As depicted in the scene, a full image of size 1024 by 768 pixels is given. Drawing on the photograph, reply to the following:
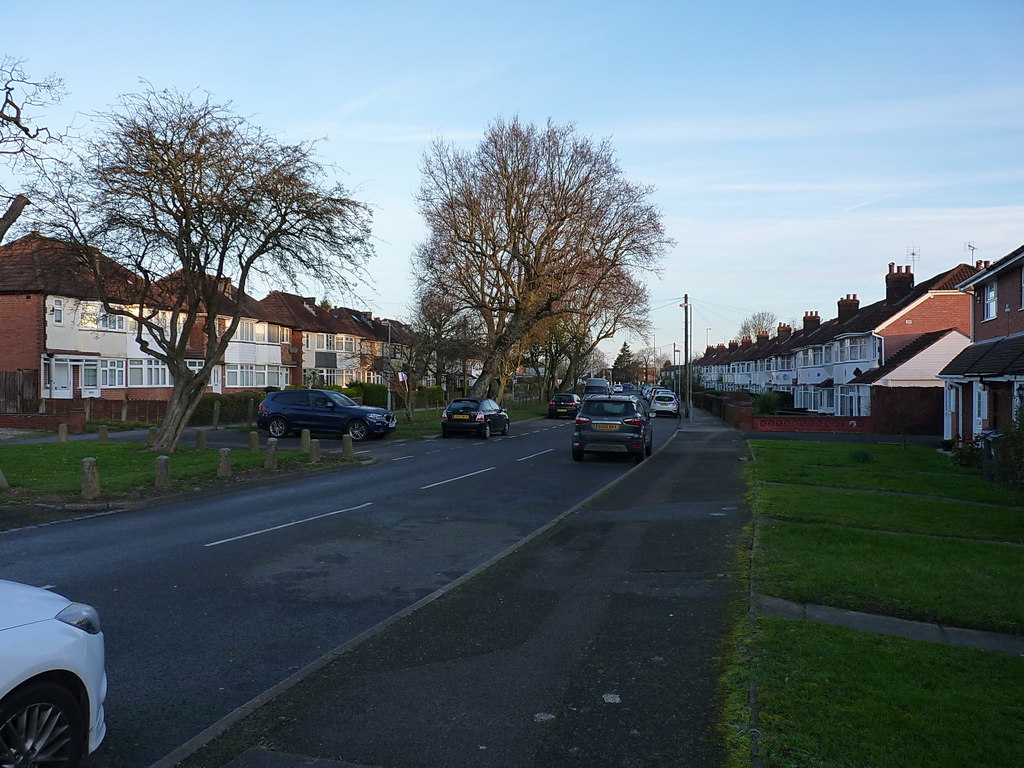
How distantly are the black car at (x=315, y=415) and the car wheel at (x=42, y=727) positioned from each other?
24222 mm

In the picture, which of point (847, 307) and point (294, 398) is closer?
point (294, 398)

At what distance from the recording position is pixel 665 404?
51812 millimetres

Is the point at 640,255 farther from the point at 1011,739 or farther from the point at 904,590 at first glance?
the point at 1011,739

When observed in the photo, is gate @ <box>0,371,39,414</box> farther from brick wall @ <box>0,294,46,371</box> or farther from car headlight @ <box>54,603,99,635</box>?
car headlight @ <box>54,603,99,635</box>

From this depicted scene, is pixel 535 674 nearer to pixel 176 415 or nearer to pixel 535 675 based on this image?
pixel 535 675

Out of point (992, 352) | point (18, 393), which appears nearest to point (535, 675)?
point (992, 352)

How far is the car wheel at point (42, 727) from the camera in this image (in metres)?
3.46

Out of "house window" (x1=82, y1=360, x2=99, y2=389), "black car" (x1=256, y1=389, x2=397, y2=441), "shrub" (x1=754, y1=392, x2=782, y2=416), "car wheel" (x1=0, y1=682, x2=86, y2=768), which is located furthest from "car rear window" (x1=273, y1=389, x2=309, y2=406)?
"shrub" (x1=754, y1=392, x2=782, y2=416)

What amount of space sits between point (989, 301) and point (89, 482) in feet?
80.5

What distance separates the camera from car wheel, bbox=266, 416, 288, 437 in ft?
91.3

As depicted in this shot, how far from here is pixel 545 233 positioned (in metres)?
40.7

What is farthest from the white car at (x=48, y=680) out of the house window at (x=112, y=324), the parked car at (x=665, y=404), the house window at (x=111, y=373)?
the parked car at (x=665, y=404)

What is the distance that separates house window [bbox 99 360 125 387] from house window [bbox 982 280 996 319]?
130 ft

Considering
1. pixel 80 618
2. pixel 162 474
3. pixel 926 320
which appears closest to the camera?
pixel 80 618
